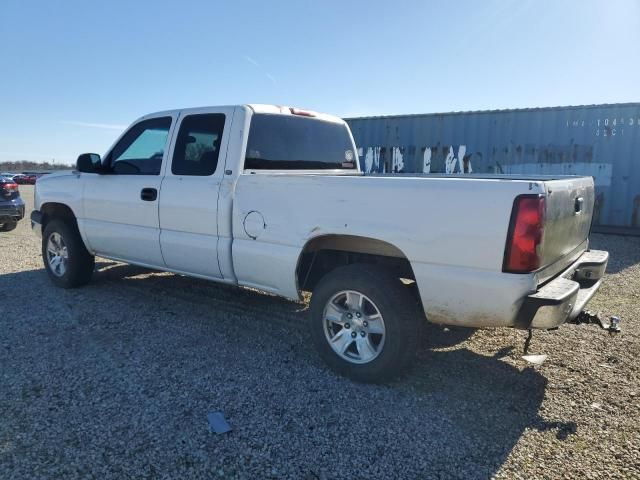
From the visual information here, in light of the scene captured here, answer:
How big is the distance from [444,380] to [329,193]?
5.22ft

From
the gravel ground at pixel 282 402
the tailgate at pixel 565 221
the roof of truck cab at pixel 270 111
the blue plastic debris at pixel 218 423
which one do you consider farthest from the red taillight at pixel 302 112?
the blue plastic debris at pixel 218 423

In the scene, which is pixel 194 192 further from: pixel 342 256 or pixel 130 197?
pixel 342 256

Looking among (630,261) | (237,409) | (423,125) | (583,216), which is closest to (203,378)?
(237,409)

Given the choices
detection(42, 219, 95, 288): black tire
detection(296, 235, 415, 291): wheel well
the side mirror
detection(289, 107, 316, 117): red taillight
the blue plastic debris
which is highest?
detection(289, 107, 316, 117): red taillight

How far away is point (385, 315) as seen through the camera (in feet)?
10.3

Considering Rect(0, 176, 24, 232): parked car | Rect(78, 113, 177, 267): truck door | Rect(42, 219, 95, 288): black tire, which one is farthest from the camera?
Rect(0, 176, 24, 232): parked car

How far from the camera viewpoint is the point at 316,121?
4.71 m

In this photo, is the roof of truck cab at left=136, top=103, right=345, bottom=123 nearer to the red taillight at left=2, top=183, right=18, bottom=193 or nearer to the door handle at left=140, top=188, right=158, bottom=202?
the door handle at left=140, top=188, right=158, bottom=202

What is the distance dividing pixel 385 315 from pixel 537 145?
9.32 m

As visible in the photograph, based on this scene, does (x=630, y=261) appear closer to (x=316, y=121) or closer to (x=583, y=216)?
(x=583, y=216)

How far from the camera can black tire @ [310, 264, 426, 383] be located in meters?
3.10

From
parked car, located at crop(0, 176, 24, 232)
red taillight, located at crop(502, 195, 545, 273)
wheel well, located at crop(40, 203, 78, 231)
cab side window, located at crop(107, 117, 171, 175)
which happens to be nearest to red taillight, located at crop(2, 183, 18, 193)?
parked car, located at crop(0, 176, 24, 232)

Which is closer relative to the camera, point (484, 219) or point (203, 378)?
point (484, 219)

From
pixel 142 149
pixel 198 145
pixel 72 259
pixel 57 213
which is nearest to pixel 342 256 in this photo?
pixel 198 145
